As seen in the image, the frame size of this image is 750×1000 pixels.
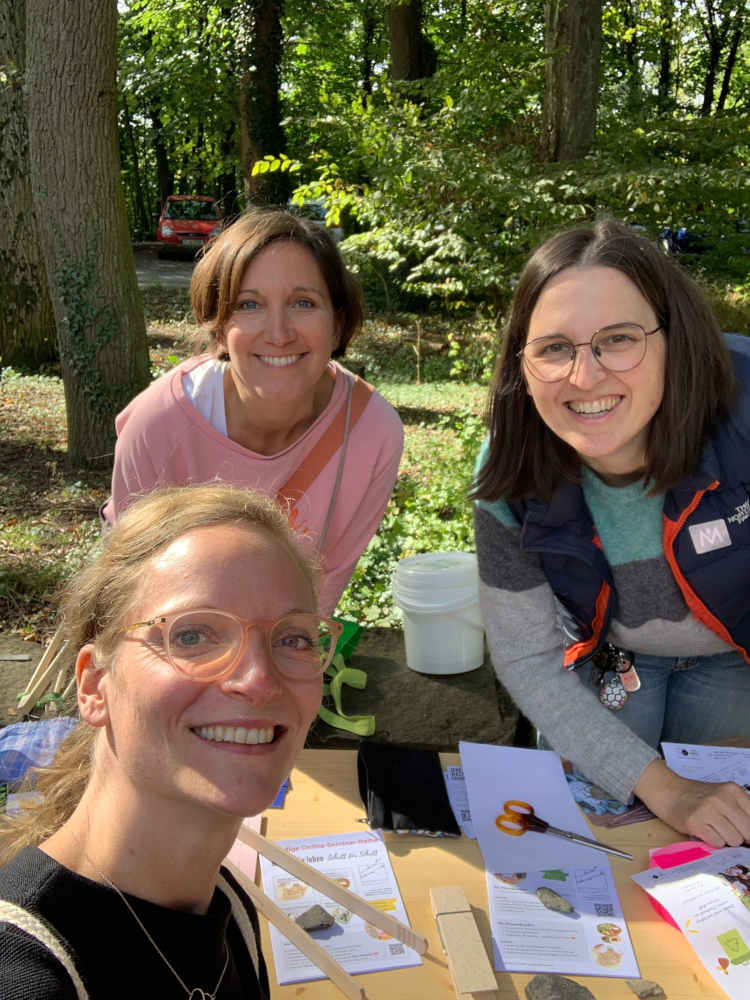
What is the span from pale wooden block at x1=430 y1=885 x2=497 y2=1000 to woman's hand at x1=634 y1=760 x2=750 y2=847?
1.78 feet

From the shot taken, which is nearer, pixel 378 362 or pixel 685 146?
pixel 685 146

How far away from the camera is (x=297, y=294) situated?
8.75 feet

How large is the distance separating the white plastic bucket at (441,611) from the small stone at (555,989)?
1.75 metres

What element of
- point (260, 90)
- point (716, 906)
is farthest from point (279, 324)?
point (260, 90)

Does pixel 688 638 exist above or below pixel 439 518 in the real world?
above

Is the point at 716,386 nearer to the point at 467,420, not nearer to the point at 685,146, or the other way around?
the point at 467,420

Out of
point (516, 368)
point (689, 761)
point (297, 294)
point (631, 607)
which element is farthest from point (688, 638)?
point (297, 294)

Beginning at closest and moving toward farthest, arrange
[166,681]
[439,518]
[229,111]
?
[166,681] → [439,518] → [229,111]

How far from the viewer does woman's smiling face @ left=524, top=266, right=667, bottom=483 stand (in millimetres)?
2148

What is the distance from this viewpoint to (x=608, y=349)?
216 centimetres

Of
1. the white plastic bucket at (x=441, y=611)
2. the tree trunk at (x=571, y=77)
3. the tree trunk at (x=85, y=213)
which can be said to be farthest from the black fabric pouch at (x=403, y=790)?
the tree trunk at (x=571, y=77)

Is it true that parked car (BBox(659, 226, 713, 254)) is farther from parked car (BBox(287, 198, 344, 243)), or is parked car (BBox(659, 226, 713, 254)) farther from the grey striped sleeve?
the grey striped sleeve

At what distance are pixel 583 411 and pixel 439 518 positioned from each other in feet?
11.2

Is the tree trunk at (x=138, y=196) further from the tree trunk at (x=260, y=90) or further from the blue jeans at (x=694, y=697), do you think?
the blue jeans at (x=694, y=697)
